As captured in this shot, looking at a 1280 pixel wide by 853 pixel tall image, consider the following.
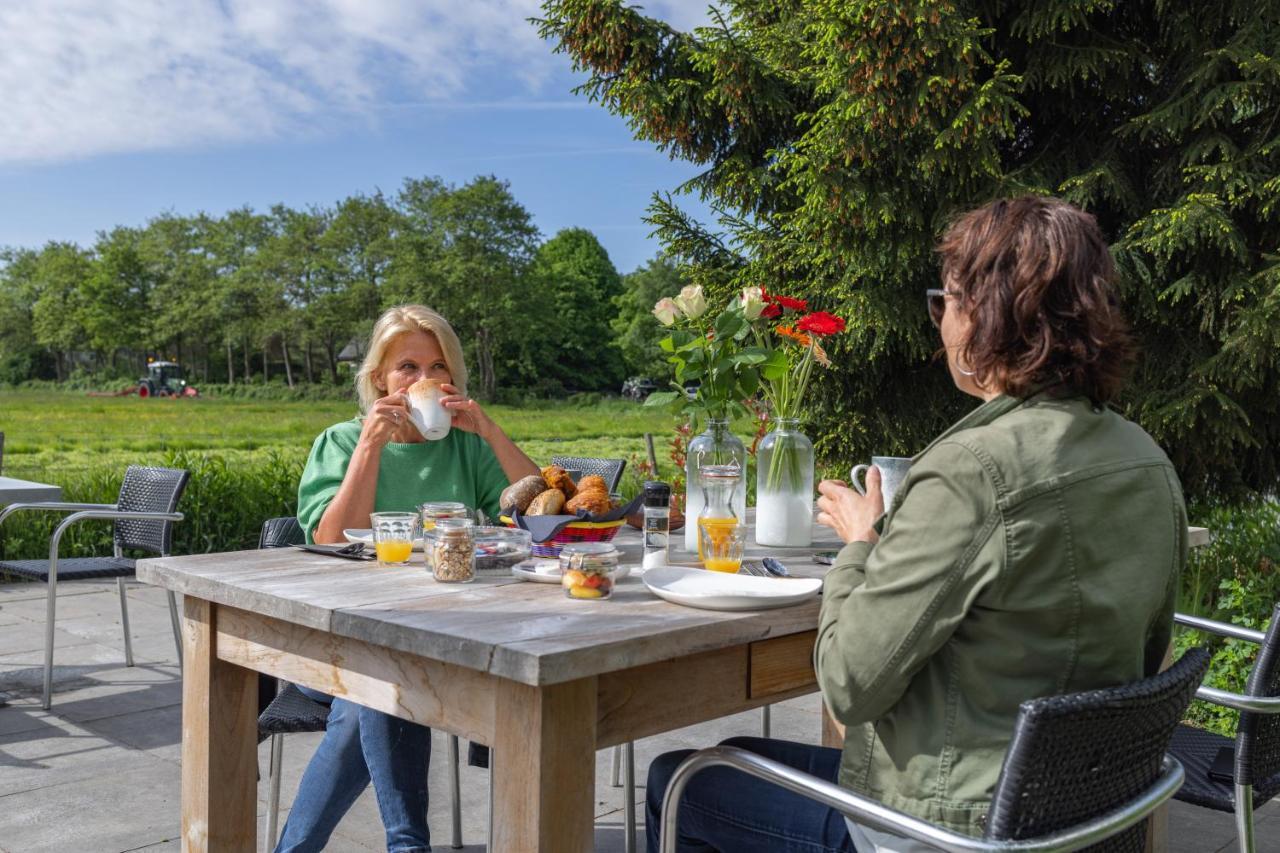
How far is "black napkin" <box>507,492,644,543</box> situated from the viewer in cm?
239

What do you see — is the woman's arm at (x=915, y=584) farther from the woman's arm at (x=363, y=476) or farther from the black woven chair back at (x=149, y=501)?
the black woven chair back at (x=149, y=501)

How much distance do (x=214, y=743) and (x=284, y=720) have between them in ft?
0.88

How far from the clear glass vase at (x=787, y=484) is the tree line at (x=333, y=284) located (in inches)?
1905

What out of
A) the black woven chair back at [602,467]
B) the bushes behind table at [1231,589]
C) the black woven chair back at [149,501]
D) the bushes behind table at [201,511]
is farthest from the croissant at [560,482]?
the bushes behind table at [201,511]

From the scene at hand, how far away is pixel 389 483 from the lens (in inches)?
120

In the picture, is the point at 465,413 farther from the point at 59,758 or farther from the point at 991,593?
the point at 59,758

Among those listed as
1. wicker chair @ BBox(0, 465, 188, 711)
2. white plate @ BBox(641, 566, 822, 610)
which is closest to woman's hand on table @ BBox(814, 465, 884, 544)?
white plate @ BBox(641, 566, 822, 610)

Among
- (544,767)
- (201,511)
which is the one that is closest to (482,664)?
(544,767)

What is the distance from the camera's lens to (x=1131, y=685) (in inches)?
56.7

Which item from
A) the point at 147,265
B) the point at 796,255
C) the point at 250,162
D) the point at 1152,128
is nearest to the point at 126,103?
the point at 796,255

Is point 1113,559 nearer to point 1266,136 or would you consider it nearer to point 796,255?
point 1266,136

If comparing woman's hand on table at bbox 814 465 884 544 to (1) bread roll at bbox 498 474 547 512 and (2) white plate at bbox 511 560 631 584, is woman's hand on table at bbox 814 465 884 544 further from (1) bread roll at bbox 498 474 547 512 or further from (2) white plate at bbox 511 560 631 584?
(1) bread roll at bbox 498 474 547 512

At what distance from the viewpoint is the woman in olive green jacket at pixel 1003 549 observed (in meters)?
1.44

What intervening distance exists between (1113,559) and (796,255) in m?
6.11
